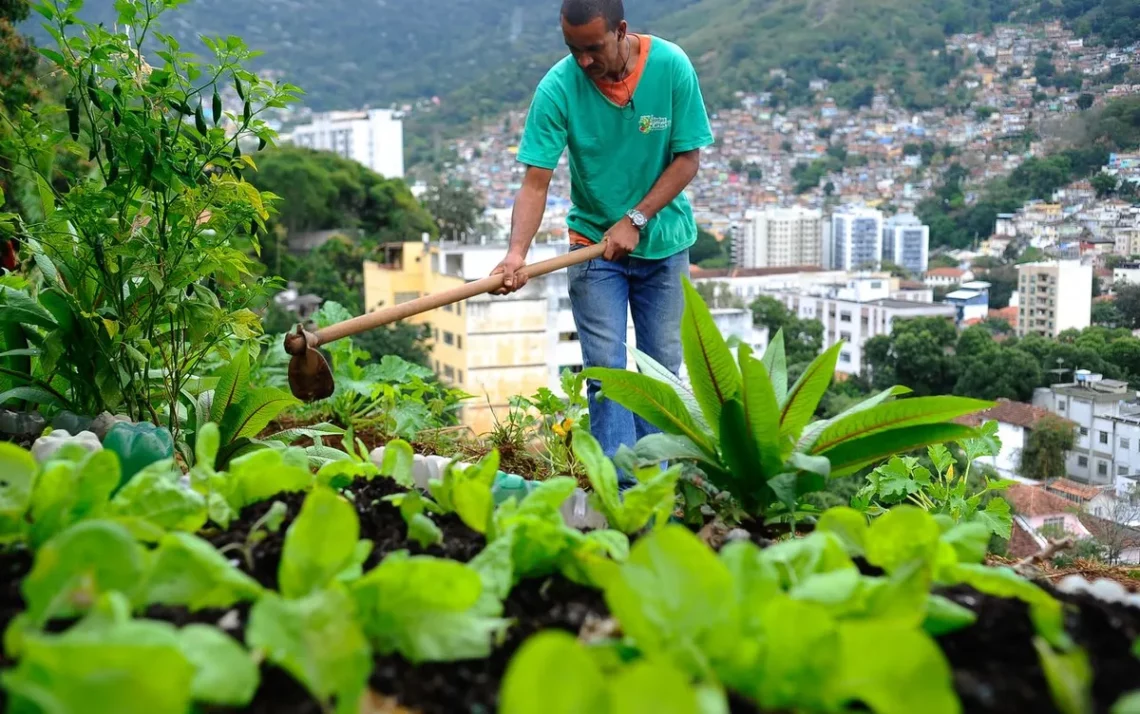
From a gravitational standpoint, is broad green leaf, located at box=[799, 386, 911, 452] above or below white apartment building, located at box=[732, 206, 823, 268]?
below

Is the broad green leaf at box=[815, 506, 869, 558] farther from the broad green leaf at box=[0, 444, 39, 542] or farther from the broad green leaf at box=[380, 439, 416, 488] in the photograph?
the broad green leaf at box=[0, 444, 39, 542]

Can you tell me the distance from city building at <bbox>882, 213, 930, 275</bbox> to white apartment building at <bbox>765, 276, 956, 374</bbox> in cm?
60

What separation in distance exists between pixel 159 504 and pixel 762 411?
2.38 ft

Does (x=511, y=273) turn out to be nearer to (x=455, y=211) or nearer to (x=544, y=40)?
(x=455, y=211)

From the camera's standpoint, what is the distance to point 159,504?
1055 millimetres

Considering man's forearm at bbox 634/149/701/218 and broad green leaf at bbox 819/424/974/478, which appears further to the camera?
man's forearm at bbox 634/149/701/218

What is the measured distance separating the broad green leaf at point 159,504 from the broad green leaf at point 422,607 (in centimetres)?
26

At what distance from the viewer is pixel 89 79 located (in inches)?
85.7

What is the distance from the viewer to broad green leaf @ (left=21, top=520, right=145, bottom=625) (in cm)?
79

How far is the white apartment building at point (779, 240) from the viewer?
30.9 meters

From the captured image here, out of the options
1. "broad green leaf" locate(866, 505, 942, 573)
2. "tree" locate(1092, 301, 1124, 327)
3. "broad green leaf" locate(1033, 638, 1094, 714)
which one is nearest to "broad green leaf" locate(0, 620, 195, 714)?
"broad green leaf" locate(1033, 638, 1094, 714)

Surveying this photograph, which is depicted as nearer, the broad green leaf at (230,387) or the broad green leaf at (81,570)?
the broad green leaf at (81,570)

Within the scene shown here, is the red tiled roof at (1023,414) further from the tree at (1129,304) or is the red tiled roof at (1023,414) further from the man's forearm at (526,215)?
the man's forearm at (526,215)

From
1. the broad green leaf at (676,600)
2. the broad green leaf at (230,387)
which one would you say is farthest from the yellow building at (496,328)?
the broad green leaf at (676,600)
